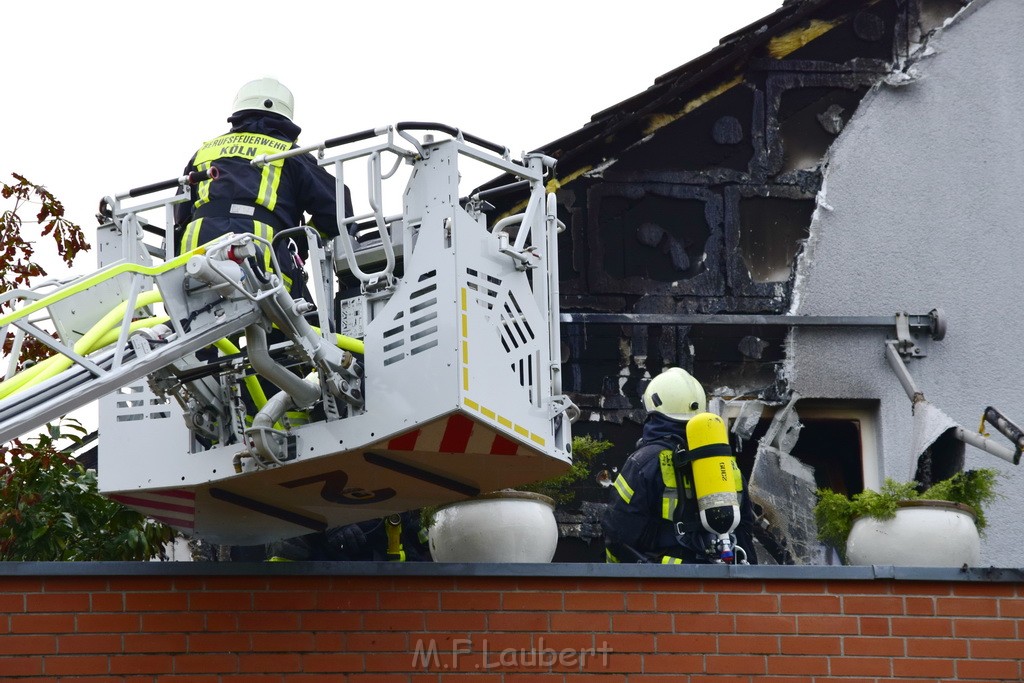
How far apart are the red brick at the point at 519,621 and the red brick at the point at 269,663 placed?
3.18 feet

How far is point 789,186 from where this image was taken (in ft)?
41.1

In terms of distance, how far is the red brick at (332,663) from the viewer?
8.45 m

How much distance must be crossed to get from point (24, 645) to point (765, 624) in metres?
3.61

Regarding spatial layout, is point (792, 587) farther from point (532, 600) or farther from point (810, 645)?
point (532, 600)

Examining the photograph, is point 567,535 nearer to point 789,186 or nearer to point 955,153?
point 789,186

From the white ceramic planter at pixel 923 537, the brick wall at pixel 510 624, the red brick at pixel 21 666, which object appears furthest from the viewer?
the white ceramic planter at pixel 923 537

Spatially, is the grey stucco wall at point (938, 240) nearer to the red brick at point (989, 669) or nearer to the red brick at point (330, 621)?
the red brick at point (989, 669)

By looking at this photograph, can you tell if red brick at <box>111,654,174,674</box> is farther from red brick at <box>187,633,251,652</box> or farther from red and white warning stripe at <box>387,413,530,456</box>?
red and white warning stripe at <box>387,413,530,456</box>

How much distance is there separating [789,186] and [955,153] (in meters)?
1.25

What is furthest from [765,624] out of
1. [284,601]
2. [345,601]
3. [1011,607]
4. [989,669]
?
[284,601]

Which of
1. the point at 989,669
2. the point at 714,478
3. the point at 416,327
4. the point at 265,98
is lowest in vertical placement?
the point at 989,669

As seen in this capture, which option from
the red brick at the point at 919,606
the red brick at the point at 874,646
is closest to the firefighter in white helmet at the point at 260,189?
the red brick at the point at 874,646

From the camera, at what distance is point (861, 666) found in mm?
8469

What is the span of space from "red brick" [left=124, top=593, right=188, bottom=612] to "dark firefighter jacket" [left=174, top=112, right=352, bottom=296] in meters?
1.63
